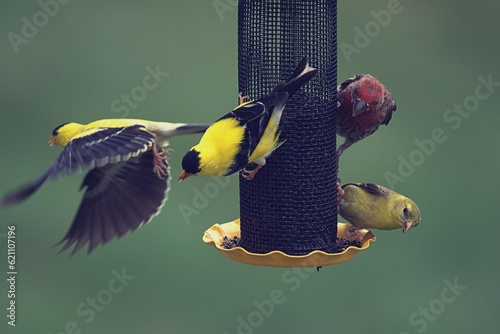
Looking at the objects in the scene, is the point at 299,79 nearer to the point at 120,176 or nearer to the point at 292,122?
the point at 292,122

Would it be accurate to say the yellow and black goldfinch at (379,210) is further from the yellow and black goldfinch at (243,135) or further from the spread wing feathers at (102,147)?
the spread wing feathers at (102,147)

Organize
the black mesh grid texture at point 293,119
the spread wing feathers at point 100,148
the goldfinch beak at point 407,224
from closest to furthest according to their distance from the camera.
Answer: the spread wing feathers at point 100,148 < the black mesh grid texture at point 293,119 < the goldfinch beak at point 407,224

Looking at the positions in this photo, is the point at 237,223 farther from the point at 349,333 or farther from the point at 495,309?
the point at 495,309

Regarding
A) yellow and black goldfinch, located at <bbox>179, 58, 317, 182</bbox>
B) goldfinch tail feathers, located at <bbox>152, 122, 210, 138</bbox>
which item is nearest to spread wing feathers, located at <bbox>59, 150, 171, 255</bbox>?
goldfinch tail feathers, located at <bbox>152, 122, 210, 138</bbox>

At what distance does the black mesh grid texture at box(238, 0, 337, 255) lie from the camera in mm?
9039

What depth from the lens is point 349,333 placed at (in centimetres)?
1302

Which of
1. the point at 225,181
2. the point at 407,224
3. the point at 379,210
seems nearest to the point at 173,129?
the point at 379,210

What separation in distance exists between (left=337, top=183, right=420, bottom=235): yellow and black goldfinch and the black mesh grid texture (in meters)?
0.25

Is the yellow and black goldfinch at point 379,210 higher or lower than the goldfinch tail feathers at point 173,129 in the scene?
lower

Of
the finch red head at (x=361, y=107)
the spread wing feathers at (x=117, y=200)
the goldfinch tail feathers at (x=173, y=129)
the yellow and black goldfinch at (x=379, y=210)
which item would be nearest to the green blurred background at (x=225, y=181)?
the yellow and black goldfinch at (x=379, y=210)

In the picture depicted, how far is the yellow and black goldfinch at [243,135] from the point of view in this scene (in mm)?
8352

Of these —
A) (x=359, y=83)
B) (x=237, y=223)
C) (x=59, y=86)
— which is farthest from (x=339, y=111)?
(x=59, y=86)

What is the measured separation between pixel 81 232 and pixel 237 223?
1186 millimetres

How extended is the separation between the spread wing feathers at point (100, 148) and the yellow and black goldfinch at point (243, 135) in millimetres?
448
